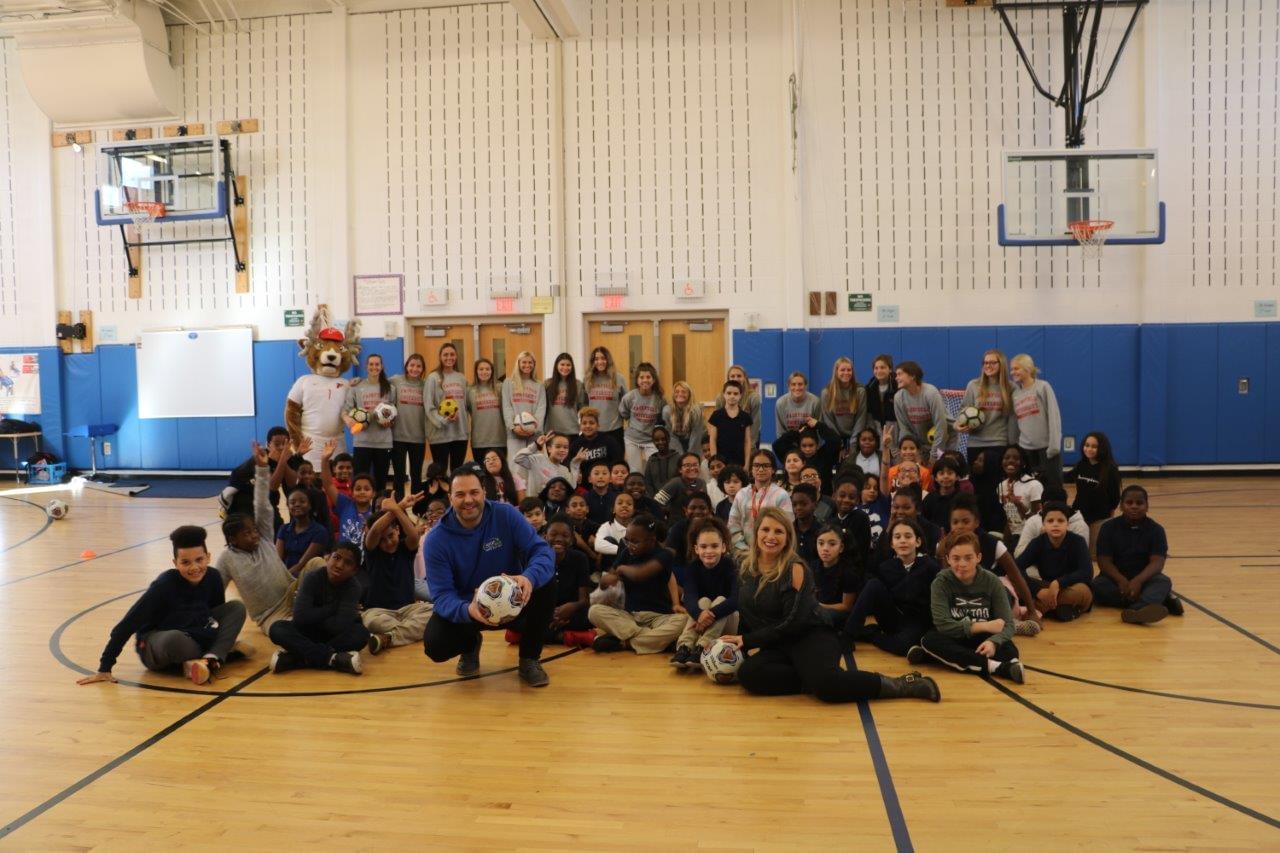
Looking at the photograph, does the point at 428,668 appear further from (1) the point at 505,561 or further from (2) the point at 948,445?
(2) the point at 948,445

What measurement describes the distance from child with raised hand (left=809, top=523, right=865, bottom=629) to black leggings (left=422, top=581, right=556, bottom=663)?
1.74 meters

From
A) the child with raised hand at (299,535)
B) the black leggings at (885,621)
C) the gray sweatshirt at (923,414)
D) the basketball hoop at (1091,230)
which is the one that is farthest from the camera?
the basketball hoop at (1091,230)

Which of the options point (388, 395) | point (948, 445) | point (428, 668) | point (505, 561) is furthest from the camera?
point (388, 395)

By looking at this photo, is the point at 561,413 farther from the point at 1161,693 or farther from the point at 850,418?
the point at 1161,693

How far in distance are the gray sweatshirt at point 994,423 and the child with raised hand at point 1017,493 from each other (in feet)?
1.46

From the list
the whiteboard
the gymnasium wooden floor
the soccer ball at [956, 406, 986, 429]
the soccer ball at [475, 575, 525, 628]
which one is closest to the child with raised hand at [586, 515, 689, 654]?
the gymnasium wooden floor

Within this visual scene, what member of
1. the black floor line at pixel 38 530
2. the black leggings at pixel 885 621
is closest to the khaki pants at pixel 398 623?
the black leggings at pixel 885 621

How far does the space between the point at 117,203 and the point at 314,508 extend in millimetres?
8860

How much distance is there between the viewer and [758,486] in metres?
6.84

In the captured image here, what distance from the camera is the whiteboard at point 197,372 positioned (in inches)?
541

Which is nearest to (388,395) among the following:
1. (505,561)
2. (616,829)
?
(505,561)

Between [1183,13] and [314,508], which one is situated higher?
[1183,13]

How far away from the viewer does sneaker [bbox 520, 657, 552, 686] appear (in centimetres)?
506

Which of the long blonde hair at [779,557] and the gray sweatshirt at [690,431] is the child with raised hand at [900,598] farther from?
the gray sweatshirt at [690,431]
